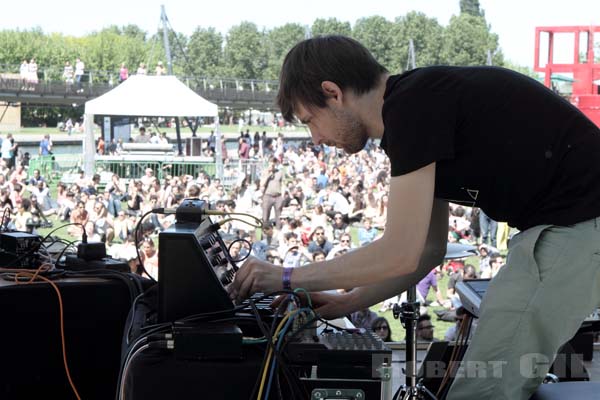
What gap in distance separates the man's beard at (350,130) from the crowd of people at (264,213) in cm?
549

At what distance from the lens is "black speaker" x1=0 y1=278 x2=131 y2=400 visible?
1.77 m

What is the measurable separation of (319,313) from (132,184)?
472 inches

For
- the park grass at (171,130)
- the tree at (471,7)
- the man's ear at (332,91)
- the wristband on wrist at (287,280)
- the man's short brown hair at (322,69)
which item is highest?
the tree at (471,7)

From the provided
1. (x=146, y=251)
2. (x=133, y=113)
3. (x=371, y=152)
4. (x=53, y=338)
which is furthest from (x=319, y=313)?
(x=371, y=152)

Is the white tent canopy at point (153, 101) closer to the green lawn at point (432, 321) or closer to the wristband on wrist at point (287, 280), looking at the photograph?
the green lawn at point (432, 321)

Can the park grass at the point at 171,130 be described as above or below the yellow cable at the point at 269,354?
below

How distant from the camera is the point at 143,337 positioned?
1.35 m

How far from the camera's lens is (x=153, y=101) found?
43.7 feet

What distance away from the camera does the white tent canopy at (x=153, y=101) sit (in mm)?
13156

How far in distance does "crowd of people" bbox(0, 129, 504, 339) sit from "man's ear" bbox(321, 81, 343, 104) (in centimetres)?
555

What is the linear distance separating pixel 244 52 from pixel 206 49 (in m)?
2.95

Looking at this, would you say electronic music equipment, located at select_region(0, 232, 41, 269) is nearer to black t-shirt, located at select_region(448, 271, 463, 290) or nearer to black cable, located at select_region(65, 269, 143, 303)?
black cable, located at select_region(65, 269, 143, 303)

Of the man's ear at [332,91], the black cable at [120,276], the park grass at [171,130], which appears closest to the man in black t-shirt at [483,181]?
the man's ear at [332,91]

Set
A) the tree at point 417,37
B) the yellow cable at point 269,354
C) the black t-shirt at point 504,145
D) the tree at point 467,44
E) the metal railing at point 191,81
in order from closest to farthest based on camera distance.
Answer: the yellow cable at point 269,354, the black t-shirt at point 504,145, the metal railing at point 191,81, the tree at point 467,44, the tree at point 417,37
